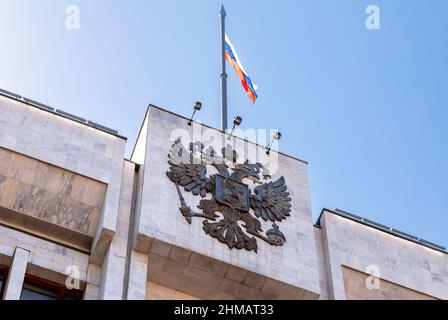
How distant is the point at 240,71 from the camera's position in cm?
3288

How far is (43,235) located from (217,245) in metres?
4.26

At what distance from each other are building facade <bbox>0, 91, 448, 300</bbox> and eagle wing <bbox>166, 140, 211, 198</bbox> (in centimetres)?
3

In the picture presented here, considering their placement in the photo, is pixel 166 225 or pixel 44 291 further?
pixel 166 225

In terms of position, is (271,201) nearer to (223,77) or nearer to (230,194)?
(230,194)

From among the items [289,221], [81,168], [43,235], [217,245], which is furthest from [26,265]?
[289,221]

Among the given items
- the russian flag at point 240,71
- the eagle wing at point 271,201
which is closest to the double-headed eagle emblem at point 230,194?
the eagle wing at point 271,201

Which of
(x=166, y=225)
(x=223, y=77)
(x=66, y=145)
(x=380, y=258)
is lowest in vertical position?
(x=166, y=225)

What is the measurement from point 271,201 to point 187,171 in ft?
7.99

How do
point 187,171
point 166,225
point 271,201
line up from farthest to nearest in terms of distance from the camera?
point 271,201, point 187,171, point 166,225

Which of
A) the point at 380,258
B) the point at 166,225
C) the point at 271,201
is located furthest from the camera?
the point at 380,258

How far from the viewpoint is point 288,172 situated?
91.9 feet

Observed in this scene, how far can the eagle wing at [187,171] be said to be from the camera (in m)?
25.7

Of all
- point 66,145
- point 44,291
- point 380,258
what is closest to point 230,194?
point 66,145
